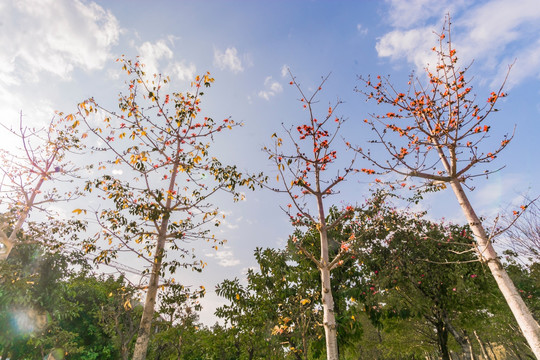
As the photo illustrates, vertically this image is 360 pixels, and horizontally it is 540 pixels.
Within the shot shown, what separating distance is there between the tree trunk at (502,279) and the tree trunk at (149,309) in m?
8.15

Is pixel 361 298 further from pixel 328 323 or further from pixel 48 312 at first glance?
pixel 48 312

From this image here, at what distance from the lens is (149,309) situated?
7.26 meters

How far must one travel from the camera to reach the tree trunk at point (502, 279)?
4.54m

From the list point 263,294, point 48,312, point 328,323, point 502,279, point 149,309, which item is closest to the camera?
point 502,279

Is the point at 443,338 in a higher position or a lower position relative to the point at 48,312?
lower

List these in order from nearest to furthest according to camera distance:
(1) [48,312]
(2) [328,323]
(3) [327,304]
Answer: (2) [328,323], (3) [327,304], (1) [48,312]

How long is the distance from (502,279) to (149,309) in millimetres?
8417

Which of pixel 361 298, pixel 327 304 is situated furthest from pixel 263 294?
pixel 327 304

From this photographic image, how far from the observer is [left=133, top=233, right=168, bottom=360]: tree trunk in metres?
6.68

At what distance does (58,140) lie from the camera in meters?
13.9

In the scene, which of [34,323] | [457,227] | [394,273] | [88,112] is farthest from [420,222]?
[34,323]

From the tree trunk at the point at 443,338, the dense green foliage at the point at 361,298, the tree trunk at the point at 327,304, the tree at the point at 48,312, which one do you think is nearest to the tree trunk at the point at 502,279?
the tree trunk at the point at 327,304

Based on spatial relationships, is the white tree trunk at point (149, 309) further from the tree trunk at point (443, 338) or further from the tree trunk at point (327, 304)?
the tree trunk at point (443, 338)

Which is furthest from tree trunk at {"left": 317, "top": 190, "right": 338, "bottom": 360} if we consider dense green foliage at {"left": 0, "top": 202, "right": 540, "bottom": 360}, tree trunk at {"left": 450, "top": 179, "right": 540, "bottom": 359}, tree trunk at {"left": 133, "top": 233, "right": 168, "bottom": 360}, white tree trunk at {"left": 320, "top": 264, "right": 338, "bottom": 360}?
dense green foliage at {"left": 0, "top": 202, "right": 540, "bottom": 360}
